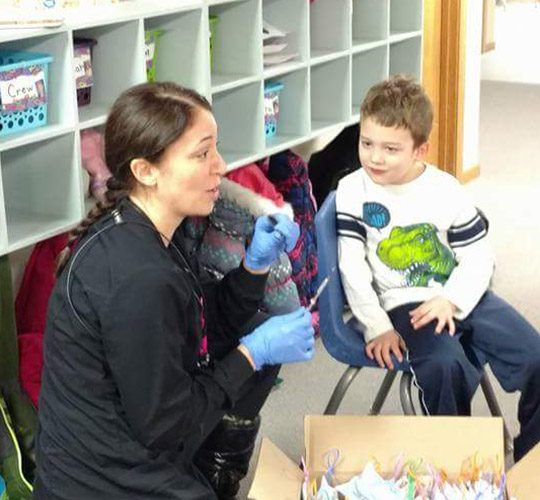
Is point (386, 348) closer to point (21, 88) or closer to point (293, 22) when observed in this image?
point (21, 88)

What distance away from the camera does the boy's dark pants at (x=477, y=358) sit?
6.92ft

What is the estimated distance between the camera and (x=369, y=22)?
3.50 m

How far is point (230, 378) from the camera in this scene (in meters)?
1.80

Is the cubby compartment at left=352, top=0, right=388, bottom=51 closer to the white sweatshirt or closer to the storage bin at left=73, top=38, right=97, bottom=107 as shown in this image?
the storage bin at left=73, top=38, right=97, bottom=107

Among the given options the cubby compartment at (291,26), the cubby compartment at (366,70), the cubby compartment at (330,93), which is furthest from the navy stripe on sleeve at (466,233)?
the cubby compartment at (366,70)

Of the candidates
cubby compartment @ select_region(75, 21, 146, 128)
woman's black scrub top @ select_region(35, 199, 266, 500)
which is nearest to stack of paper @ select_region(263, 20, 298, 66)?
cubby compartment @ select_region(75, 21, 146, 128)

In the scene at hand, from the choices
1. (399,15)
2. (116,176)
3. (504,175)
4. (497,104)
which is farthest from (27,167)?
(497,104)

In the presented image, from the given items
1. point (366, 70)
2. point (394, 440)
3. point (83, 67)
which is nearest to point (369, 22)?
point (366, 70)

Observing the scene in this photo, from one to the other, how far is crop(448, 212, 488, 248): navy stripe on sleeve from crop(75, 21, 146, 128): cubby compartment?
86 centimetres

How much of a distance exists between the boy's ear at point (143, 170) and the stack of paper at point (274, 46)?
136 centimetres

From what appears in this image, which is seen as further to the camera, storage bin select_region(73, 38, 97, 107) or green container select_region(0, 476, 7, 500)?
storage bin select_region(73, 38, 97, 107)

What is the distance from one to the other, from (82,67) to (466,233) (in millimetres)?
989

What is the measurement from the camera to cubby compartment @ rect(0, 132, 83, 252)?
2.40m

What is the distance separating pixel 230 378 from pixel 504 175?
3.39m
